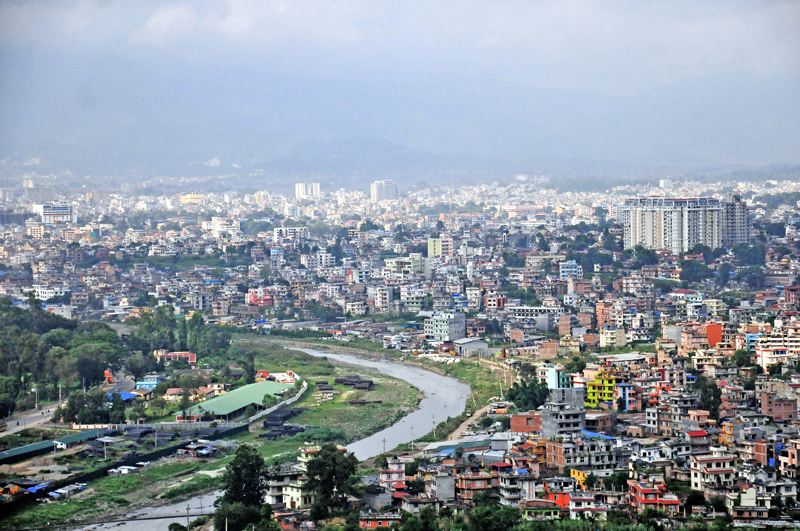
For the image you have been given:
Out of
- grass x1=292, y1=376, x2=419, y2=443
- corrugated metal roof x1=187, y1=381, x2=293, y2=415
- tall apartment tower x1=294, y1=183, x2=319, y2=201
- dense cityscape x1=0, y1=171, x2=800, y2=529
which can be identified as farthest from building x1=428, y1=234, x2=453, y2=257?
tall apartment tower x1=294, y1=183, x2=319, y2=201

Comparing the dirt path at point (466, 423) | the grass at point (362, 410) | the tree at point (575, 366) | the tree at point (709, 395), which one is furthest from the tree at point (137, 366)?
the tree at point (709, 395)

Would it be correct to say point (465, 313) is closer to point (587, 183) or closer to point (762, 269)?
point (762, 269)


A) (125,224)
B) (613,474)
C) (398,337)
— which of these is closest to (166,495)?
(613,474)

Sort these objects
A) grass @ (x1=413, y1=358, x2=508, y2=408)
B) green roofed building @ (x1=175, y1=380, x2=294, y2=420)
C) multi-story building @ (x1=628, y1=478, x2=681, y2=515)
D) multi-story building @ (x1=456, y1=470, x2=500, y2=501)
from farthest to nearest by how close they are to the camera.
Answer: grass @ (x1=413, y1=358, x2=508, y2=408) < green roofed building @ (x1=175, y1=380, x2=294, y2=420) < multi-story building @ (x1=456, y1=470, x2=500, y2=501) < multi-story building @ (x1=628, y1=478, x2=681, y2=515)

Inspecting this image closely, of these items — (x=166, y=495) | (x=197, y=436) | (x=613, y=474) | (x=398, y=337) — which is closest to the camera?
(x=613, y=474)

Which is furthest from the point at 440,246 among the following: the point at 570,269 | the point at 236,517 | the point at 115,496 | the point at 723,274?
the point at 236,517

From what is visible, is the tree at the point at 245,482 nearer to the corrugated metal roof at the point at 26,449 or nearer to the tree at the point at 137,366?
the corrugated metal roof at the point at 26,449

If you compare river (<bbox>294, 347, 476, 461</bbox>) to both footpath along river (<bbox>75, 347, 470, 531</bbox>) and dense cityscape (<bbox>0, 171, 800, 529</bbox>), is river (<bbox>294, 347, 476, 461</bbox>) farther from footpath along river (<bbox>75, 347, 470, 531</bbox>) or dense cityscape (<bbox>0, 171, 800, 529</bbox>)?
dense cityscape (<bbox>0, 171, 800, 529</bbox>)

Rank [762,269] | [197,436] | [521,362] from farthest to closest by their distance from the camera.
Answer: [762,269] → [521,362] → [197,436]
